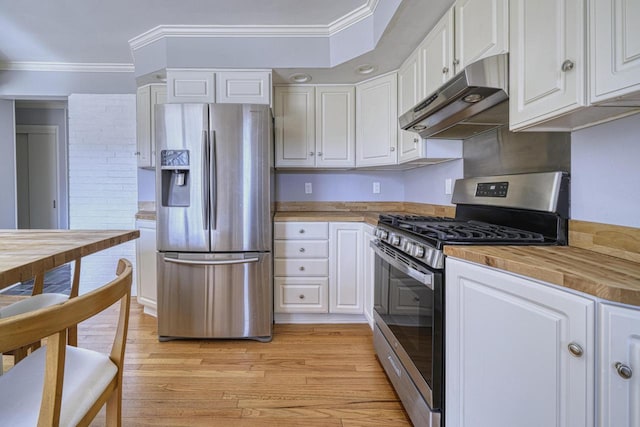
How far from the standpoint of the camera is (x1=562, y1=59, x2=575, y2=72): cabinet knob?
0.99 metres

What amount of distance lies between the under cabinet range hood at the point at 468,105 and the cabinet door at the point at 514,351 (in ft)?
2.48

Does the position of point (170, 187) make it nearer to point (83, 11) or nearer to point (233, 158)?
point (233, 158)

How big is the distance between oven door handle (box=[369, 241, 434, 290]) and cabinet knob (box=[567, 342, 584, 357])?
1.68 feet

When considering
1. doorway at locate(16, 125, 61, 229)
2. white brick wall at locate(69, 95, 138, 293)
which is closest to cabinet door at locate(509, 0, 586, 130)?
white brick wall at locate(69, 95, 138, 293)

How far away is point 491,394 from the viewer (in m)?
1.04

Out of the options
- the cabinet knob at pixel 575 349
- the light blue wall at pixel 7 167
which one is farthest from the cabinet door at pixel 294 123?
the light blue wall at pixel 7 167

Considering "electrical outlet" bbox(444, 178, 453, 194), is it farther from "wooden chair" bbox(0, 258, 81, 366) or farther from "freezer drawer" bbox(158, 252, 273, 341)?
"wooden chair" bbox(0, 258, 81, 366)

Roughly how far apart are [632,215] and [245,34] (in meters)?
2.60

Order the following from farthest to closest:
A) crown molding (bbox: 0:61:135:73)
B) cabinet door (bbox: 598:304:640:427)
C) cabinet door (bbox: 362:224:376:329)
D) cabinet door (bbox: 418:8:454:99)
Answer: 1. crown molding (bbox: 0:61:135:73)
2. cabinet door (bbox: 362:224:376:329)
3. cabinet door (bbox: 418:8:454:99)
4. cabinet door (bbox: 598:304:640:427)

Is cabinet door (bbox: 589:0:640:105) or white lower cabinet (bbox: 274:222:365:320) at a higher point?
cabinet door (bbox: 589:0:640:105)

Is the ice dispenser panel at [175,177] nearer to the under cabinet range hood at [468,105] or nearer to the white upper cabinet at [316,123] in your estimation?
the white upper cabinet at [316,123]

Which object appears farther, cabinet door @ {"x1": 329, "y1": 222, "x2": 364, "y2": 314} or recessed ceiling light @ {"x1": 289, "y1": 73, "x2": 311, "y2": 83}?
recessed ceiling light @ {"x1": 289, "y1": 73, "x2": 311, "y2": 83}

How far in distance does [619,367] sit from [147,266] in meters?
3.06

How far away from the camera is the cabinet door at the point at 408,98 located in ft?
7.18
